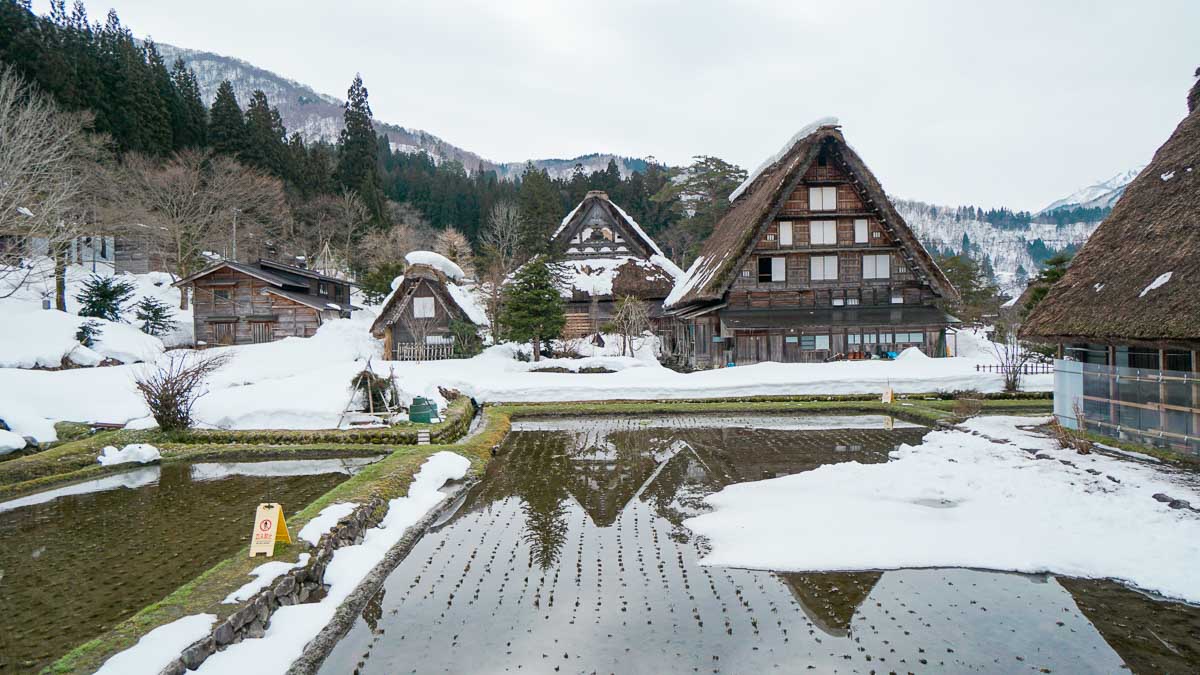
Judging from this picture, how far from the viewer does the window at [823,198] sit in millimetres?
25844

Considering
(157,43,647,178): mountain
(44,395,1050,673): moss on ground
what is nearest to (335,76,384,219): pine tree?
(44,395,1050,673): moss on ground

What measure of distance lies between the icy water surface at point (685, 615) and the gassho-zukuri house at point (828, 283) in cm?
1803

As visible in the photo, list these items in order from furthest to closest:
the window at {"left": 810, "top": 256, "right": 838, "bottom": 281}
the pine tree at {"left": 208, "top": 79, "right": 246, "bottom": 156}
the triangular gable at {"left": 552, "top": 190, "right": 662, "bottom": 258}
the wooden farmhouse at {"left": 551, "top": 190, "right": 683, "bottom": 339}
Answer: the pine tree at {"left": 208, "top": 79, "right": 246, "bottom": 156} < the triangular gable at {"left": 552, "top": 190, "right": 662, "bottom": 258} < the wooden farmhouse at {"left": 551, "top": 190, "right": 683, "bottom": 339} < the window at {"left": 810, "top": 256, "right": 838, "bottom": 281}

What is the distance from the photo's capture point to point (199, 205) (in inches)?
1500

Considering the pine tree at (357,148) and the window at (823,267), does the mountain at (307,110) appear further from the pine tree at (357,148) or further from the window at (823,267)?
the window at (823,267)

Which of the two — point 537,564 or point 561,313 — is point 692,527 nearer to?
point 537,564

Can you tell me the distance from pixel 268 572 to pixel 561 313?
21591 mm

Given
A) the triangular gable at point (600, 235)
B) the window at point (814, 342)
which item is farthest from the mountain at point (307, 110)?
the window at point (814, 342)

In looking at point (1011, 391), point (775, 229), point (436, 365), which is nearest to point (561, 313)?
point (436, 365)

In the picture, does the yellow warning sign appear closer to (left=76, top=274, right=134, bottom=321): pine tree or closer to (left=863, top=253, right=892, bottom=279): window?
(left=863, top=253, right=892, bottom=279): window

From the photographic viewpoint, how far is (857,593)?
5.95 metres

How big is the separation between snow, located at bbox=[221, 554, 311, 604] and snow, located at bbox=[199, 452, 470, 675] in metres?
0.29

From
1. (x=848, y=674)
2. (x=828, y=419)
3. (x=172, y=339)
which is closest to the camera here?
(x=848, y=674)

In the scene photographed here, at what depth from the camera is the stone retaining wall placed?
14.5ft
